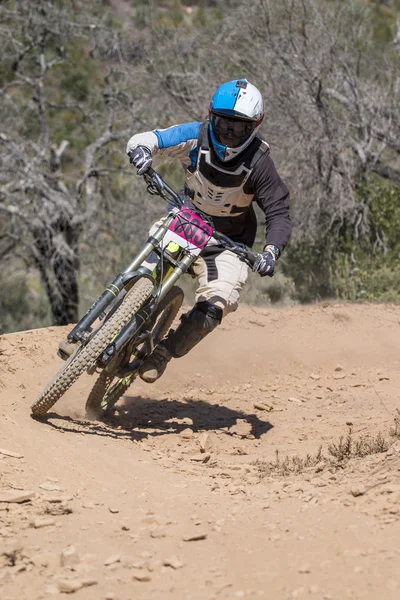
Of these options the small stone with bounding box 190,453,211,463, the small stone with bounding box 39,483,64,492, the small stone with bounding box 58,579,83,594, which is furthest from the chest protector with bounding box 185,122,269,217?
the small stone with bounding box 58,579,83,594

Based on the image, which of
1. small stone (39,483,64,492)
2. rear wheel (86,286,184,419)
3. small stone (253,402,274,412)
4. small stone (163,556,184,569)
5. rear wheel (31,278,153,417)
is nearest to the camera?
small stone (163,556,184,569)

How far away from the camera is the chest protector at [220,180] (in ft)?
19.1

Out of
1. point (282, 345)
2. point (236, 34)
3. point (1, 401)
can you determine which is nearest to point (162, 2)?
point (236, 34)

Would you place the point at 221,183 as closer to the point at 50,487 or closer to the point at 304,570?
the point at 50,487

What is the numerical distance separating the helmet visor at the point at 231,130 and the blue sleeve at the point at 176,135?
0.88 feet

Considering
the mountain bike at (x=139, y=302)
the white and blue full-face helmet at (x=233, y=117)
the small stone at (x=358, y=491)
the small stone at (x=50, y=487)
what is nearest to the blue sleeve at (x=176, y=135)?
the white and blue full-face helmet at (x=233, y=117)

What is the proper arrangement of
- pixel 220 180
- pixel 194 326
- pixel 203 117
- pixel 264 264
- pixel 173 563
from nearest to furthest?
pixel 173 563
pixel 264 264
pixel 220 180
pixel 194 326
pixel 203 117

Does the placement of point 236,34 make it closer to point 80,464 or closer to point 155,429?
point 155,429

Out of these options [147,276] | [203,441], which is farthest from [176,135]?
[203,441]

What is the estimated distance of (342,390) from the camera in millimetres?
7480

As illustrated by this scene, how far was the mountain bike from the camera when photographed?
5.30m

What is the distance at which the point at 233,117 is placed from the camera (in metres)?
5.61

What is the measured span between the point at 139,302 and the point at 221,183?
3.65 ft

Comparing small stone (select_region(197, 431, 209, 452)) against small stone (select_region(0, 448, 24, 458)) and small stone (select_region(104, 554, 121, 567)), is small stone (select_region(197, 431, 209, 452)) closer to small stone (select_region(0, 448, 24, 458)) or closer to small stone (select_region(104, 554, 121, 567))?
small stone (select_region(0, 448, 24, 458))
